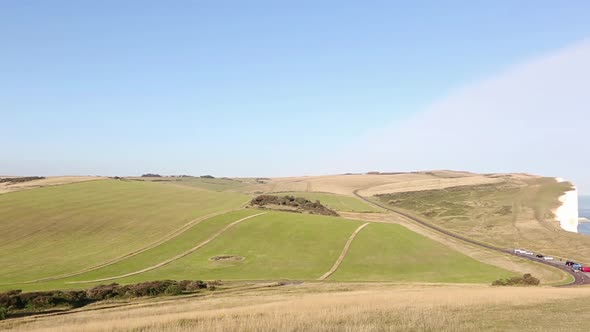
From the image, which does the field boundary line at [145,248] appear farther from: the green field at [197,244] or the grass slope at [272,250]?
the grass slope at [272,250]

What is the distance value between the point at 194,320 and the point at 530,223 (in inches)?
5258

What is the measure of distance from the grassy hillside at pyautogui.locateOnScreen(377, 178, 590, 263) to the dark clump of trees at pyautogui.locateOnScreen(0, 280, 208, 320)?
287ft

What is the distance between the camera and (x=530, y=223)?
422 ft

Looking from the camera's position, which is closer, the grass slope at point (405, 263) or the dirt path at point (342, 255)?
the dirt path at point (342, 255)

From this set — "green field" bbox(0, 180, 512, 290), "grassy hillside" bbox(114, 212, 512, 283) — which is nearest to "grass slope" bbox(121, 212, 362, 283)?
"grassy hillside" bbox(114, 212, 512, 283)

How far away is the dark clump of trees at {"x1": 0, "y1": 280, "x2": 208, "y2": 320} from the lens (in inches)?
1423

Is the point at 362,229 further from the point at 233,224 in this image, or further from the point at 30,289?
the point at 30,289

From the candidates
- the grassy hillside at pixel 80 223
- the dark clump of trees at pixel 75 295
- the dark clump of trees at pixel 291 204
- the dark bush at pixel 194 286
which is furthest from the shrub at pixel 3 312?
the dark clump of trees at pixel 291 204

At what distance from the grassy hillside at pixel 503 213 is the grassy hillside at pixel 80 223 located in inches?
2858

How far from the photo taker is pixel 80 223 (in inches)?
3386

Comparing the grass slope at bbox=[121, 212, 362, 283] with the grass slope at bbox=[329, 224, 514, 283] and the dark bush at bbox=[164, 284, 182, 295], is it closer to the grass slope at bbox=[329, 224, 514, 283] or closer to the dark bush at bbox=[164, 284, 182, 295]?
the grass slope at bbox=[329, 224, 514, 283]

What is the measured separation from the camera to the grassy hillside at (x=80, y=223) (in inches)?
2576

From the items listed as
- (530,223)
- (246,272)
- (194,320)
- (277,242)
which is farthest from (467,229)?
(194,320)

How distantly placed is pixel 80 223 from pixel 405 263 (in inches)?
2551
